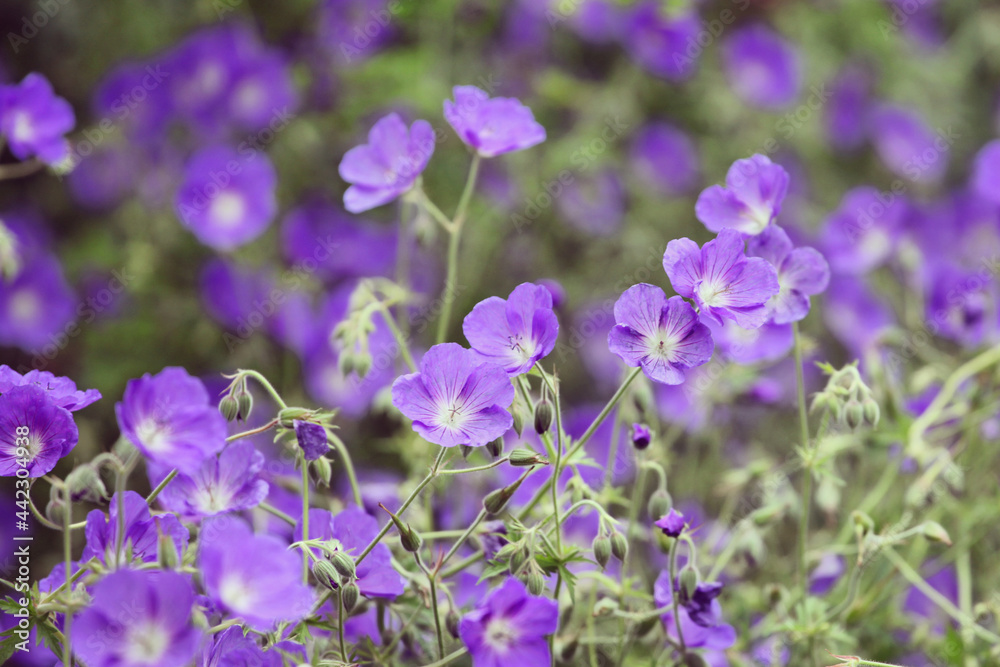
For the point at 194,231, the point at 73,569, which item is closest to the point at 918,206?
the point at 194,231

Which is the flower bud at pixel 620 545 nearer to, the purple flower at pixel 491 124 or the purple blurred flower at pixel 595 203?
the purple flower at pixel 491 124

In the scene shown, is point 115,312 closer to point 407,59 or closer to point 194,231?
point 194,231

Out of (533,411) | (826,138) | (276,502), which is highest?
(533,411)

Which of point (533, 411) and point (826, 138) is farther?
point (826, 138)

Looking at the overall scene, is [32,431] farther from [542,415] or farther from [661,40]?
[661,40]

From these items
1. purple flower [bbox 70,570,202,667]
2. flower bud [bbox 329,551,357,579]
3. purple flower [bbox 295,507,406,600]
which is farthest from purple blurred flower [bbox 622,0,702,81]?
purple flower [bbox 70,570,202,667]

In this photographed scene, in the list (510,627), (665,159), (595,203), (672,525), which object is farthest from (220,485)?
(665,159)

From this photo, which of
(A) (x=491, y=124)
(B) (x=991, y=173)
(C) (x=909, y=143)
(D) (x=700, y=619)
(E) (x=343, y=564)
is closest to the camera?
(E) (x=343, y=564)
